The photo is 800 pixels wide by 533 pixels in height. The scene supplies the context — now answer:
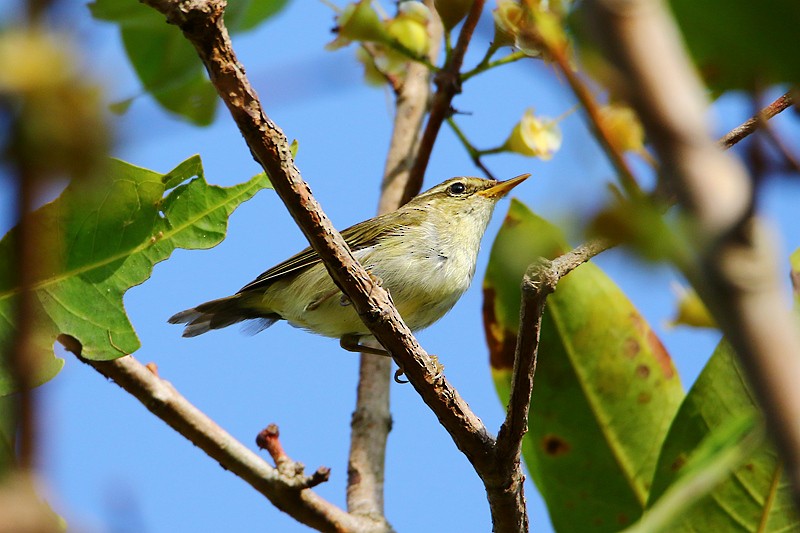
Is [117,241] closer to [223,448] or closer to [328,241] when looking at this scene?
[328,241]

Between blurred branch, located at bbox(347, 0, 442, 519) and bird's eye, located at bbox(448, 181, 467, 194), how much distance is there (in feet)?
3.96

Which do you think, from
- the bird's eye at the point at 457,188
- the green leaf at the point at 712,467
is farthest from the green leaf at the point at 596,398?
the bird's eye at the point at 457,188

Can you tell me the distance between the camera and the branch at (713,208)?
588 mm

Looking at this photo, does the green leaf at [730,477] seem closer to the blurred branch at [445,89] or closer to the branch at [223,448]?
the branch at [223,448]

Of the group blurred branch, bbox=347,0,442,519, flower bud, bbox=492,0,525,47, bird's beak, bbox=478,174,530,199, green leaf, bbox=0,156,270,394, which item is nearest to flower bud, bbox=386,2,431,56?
blurred branch, bbox=347,0,442,519

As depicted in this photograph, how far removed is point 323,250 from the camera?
2.61m

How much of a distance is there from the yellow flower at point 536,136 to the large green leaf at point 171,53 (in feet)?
4.25

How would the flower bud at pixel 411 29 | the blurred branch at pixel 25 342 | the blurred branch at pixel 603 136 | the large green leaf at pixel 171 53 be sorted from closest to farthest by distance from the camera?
the blurred branch at pixel 25 342
the blurred branch at pixel 603 136
the flower bud at pixel 411 29
the large green leaf at pixel 171 53

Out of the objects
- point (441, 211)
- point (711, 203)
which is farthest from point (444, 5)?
point (441, 211)

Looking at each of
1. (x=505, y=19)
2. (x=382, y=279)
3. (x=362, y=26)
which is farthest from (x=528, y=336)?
(x=382, y=279)

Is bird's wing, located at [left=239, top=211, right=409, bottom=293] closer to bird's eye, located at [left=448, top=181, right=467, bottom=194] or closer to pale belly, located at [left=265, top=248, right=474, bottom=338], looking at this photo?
pale belly, located at [left=265, top=248, right=474, bottom=338]

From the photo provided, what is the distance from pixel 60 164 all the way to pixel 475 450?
7.98ft

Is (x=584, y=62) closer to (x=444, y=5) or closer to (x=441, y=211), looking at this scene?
(x=444, y=5)

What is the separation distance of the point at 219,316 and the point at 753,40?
196 inches
